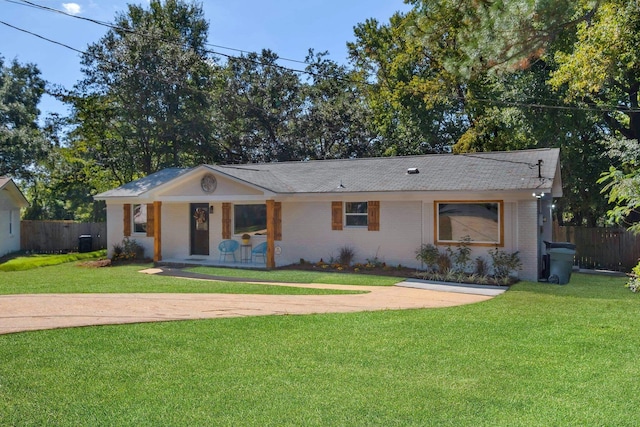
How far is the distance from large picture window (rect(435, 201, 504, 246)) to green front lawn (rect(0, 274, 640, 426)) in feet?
19.2

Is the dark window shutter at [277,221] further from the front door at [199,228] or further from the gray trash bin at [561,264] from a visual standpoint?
the gray trash bin at [561,264]

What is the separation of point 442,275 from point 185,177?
8.88 meters

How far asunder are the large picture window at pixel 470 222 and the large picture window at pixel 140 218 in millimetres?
11035

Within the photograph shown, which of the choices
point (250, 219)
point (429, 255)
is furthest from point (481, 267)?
point (250, 219)

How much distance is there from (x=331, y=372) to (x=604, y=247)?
1551 cm

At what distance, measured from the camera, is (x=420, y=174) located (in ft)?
52.0

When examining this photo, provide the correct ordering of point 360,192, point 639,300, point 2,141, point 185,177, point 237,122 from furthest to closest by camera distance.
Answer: point 237,122
point 2,141
point 185,177
point 360,192
point 639,300

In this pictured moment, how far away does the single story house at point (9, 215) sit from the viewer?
68.3 feet

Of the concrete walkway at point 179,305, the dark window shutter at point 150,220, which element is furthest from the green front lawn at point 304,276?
the dark window shutter at point 150,220

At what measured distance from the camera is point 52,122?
3048 centimetres

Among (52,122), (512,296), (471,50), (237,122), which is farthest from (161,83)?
(512,296)

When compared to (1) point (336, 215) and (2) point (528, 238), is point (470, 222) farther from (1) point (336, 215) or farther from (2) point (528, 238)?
(1) point (336, 215)

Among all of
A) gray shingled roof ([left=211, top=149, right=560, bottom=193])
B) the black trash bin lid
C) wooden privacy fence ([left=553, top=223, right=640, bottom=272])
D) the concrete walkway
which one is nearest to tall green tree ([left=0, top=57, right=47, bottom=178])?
gray shingled roof ([left=211, top=149, right=560, bottom=193])

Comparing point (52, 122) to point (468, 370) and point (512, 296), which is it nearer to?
point (512, 296)
